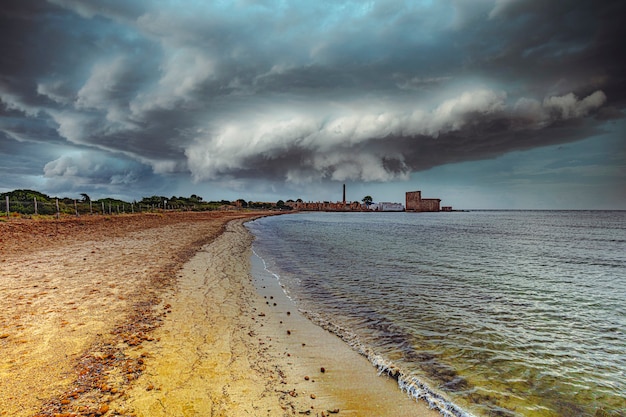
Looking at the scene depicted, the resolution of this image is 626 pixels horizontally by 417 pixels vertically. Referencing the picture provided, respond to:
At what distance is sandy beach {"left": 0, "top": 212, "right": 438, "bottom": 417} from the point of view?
4859 millimetres

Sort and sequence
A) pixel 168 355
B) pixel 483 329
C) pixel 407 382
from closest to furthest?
pixel 407 382, pixel 168 355, pixel 483 329

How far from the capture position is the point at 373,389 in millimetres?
5801

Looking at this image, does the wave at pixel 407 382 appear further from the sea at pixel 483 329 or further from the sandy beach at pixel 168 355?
the sandy beach at pixel 168 355

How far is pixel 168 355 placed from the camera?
6449 millimetres

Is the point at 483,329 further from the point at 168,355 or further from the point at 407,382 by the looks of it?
→ the point at 168,355

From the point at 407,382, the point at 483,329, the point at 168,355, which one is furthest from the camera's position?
the point at 483,329

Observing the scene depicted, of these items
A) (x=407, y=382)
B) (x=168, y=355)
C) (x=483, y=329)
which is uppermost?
(x=168, y=355)

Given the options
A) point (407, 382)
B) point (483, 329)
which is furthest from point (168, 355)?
point (483, 329)

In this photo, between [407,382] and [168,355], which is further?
[168,355]

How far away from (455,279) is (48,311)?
16989 mm

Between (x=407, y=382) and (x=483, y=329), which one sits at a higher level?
(x=407, y=382)

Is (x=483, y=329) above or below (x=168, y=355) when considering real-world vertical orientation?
below

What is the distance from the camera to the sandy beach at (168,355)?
4859mm

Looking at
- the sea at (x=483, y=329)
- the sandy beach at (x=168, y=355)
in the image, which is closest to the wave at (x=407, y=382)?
the sea at (x=483, y=329)
